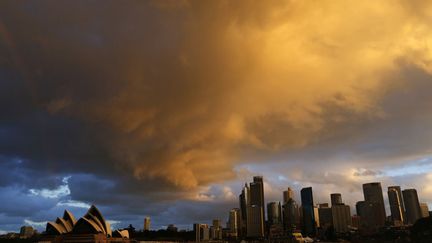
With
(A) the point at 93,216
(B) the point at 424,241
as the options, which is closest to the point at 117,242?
(A) the point at 93,216

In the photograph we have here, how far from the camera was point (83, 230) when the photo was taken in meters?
142

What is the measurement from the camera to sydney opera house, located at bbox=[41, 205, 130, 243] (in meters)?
140

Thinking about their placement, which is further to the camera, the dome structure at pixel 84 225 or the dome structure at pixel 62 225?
the dome structure at pixel 62 225

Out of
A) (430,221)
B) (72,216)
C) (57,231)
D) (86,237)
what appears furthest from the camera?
(430,221)

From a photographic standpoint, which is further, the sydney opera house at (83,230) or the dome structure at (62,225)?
the dome structure at (62,225)

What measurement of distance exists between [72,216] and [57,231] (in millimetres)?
15022

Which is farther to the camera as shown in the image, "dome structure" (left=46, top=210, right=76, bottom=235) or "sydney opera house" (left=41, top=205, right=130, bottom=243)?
"dome structure" (left=46, top=210, right=76, bottom=235)

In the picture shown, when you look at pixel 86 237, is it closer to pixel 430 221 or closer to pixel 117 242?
pixel 117 242

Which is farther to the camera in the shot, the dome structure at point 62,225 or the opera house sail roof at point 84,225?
the dome structure at point 62,225

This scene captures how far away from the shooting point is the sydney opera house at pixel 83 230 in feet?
458

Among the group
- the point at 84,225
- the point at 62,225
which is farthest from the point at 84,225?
the point at 62,225

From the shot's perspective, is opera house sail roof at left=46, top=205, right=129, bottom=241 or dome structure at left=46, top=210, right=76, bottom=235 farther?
dome structure at left=46, top=210, right=76, bottom=235

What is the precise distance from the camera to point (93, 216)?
152 metres

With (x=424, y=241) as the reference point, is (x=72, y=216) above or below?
above
